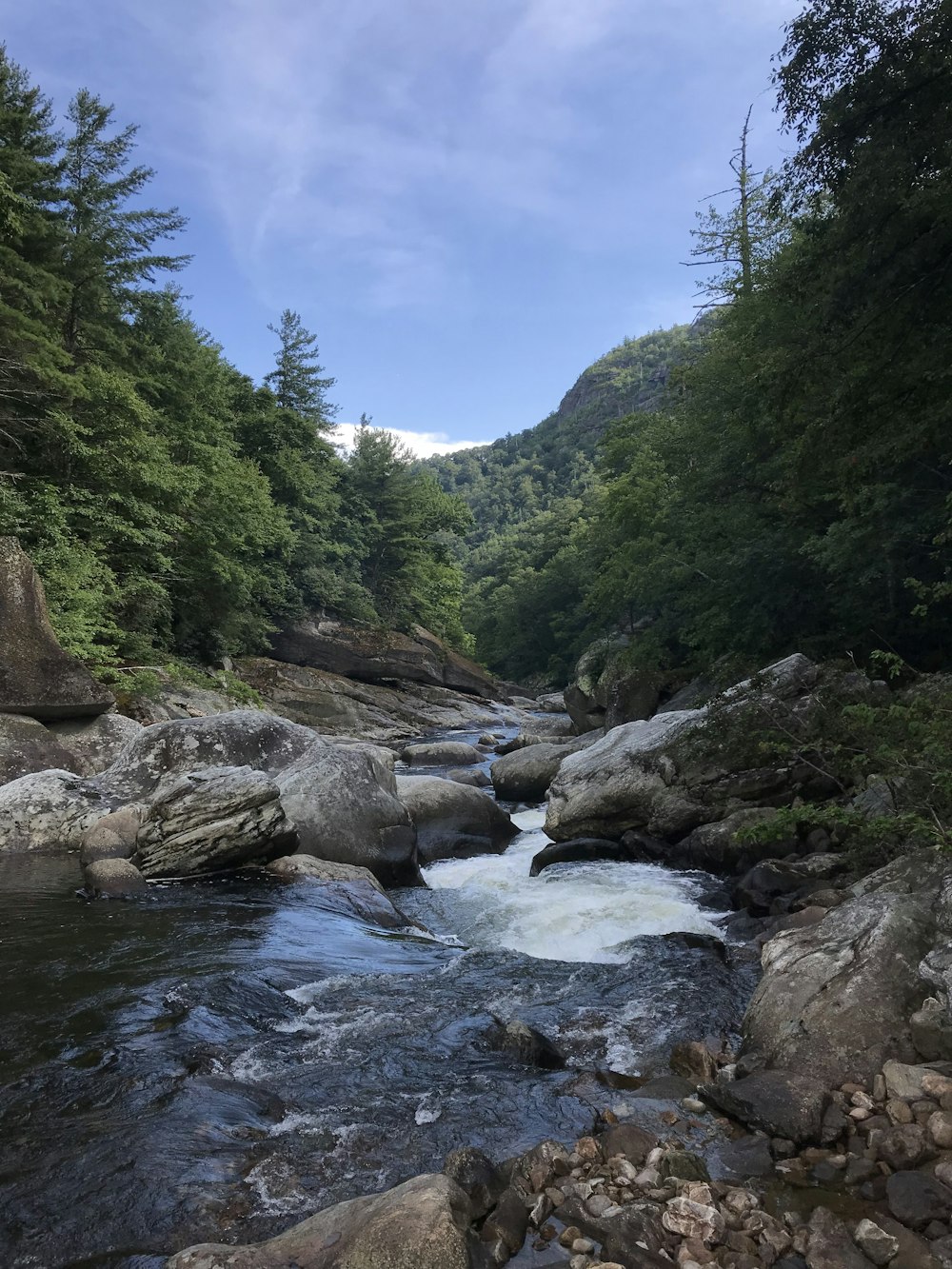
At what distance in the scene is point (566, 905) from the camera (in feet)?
31.2

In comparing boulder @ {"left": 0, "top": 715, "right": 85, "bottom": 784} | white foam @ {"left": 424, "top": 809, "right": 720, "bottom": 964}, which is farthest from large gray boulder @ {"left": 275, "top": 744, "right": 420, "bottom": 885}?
boulder @ {"left": 0, "top": 715, "right": 85, "bottom": 784}

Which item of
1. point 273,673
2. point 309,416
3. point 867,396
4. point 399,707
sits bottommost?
point 399,707

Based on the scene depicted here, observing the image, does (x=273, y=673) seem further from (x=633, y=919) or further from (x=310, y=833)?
(x=633, y=919)

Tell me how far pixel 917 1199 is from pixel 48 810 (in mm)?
11335

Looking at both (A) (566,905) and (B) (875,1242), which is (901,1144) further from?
(A) (566,905)

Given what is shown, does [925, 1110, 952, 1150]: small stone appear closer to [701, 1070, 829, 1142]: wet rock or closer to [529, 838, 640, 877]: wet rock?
[701, 1070, 829, 1142]: wet rock

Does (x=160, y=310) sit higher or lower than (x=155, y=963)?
higher

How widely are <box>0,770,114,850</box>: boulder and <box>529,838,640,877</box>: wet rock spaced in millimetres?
6775

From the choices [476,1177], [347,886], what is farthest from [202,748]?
[476,1177]

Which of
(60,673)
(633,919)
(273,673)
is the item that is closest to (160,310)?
(273,673)

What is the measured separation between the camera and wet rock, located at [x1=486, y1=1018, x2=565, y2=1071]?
5102 millimetres

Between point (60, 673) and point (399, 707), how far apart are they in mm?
20215

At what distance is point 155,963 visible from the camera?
21.8ft

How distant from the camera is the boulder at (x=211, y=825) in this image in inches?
380
